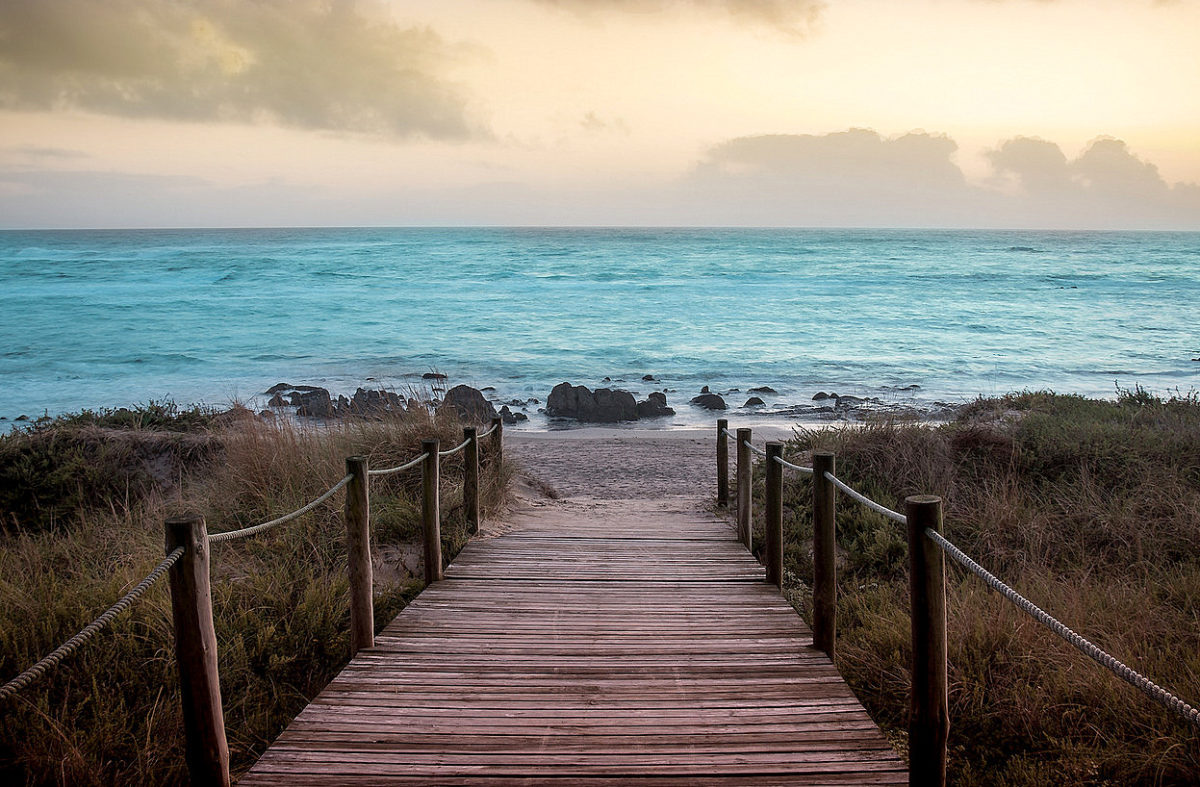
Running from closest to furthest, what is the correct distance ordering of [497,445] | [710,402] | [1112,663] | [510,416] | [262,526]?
[1112,663], [262,526], [497,445], [510,416], [710,402]

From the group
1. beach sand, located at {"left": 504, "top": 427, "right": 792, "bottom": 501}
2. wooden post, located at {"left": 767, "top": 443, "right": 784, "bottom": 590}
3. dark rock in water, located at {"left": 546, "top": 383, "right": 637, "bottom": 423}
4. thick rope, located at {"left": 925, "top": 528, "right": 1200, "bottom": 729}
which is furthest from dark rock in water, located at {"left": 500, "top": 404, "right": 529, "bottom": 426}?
thick rope, located at {"left": 925, "top": 528, "right": 1200, "bottom": 729}

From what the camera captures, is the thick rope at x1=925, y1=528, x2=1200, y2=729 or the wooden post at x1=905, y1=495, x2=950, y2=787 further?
the wooden post at x1=905, y1=495, x2=950, y2=787

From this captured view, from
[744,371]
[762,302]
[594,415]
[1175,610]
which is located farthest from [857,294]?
[1175,610]

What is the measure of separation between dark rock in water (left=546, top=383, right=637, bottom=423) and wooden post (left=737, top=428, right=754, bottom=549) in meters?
11.2

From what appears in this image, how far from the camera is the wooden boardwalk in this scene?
3270 millimetres

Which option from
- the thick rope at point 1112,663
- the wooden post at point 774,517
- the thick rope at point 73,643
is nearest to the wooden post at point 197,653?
the thick rope at point 73,643

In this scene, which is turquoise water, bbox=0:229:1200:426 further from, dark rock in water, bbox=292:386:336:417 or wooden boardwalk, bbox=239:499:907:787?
wooden boardwalk, bbox=239:499:907:787

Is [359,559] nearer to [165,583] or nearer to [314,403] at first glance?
[165,583]

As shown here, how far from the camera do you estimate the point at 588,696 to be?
13.0 ft

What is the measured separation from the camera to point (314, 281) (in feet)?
195

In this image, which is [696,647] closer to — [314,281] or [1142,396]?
[1142,396]

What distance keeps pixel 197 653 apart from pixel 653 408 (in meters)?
16.6

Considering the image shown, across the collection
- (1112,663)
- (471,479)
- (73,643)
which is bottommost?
(471,479)

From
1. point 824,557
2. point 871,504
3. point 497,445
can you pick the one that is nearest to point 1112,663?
point 871,504
